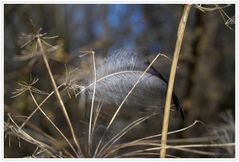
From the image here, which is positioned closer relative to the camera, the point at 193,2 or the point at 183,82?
the point at 193,2

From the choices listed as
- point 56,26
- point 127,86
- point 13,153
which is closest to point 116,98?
point 127,86

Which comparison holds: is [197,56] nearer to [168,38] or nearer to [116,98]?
[168,38]

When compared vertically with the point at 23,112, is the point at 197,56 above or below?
above

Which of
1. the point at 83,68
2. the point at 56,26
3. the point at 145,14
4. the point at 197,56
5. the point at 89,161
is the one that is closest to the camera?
the point at 89,161

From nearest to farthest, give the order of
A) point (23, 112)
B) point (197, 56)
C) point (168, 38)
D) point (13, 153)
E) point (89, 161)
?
point (89, 161) < point (13, 153) < point (23, 112) < point (197, 56) < point (168, 38)

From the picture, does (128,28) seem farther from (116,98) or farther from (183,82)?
(116,98)

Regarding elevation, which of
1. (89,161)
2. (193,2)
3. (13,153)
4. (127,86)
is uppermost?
(193,2)

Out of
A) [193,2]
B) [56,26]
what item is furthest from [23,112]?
[193,2]

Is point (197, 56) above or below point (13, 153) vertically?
above

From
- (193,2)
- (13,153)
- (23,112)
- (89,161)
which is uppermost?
(193,2)

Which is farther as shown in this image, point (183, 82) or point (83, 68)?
point (183, 82)
